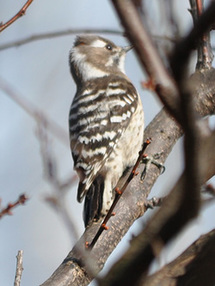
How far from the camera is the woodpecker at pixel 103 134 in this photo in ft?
17.5

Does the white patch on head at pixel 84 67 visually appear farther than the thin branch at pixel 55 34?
Yes

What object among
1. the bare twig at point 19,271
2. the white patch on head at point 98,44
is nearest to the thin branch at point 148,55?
the bare twig at point 19,271

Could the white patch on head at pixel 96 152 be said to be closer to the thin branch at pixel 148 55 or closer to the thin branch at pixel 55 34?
the thin branch at pixel 55 34

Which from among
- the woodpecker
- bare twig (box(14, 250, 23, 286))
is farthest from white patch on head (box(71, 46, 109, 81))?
bare twig (box(14, 250, 23, 286))

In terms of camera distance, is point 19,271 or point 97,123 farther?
point 97,123

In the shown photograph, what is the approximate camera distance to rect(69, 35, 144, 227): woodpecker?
5344 millimetres

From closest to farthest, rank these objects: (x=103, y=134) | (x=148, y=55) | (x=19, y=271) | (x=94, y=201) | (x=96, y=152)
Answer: (x=148, y=55), (x=19, y=271), (x=94, y=201), (x=96, y=152), (x=103, y=134)

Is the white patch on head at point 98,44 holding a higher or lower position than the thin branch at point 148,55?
Result: higher

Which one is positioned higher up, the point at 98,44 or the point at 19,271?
the point at 98,44

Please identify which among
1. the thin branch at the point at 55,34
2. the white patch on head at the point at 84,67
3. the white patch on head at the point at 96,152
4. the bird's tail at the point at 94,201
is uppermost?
the white patch on head at the point at 84,67

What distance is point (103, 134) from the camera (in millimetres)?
5773

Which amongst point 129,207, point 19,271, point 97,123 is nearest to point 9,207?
point 19,271

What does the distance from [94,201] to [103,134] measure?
0.88 metres

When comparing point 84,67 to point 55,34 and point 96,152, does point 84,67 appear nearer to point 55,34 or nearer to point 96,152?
point 96,152
